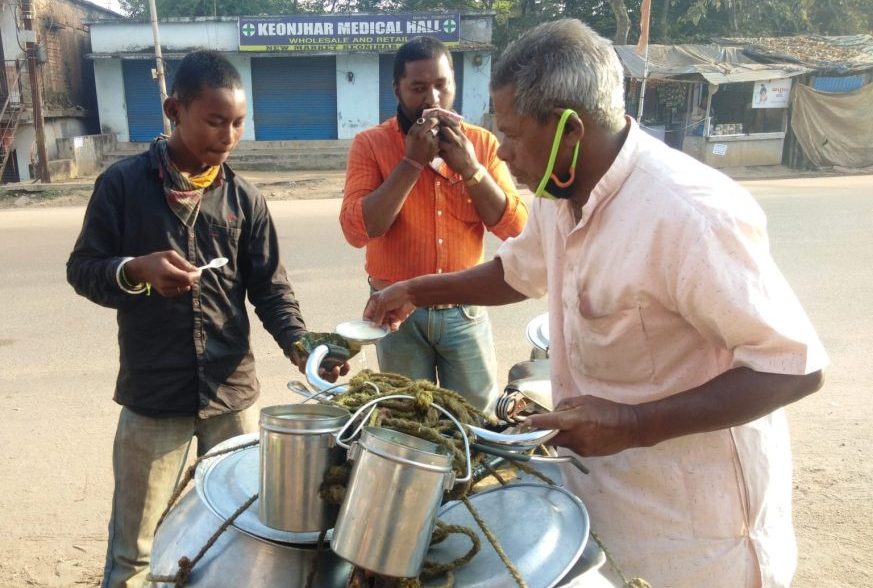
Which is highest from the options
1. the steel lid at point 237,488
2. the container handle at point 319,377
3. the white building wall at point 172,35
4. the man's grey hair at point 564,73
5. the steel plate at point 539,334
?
the white building wall at point 172,35

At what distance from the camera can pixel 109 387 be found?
14.6ft

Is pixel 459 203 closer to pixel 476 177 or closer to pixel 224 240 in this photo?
pixel 476 177

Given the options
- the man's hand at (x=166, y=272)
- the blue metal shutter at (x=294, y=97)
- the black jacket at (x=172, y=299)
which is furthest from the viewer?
the blue metal shutter at (x=294, y=97)

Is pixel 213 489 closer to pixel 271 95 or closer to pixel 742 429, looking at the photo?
pixel 742 429

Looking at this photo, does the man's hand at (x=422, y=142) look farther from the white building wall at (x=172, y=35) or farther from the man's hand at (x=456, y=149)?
the white building wall at (x=172, y=35)

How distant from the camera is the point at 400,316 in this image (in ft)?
6.58

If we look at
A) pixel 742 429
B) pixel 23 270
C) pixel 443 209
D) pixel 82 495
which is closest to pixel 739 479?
pixel 742 429

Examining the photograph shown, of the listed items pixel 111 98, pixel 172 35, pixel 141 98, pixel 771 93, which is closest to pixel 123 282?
pixel 771 93

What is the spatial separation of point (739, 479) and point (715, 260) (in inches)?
18.4

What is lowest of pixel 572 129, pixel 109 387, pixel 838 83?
pixel 109 387

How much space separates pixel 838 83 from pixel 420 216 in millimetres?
20035

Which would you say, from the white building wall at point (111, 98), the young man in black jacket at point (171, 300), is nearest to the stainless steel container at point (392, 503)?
the young man in black jacket at point (171, 300)

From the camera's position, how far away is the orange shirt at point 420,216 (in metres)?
2.74

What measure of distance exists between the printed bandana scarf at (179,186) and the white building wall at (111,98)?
71.1ft
